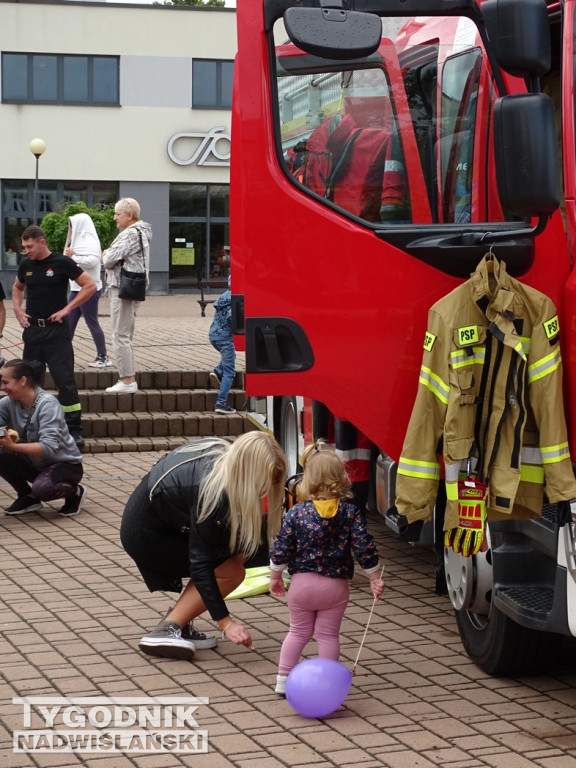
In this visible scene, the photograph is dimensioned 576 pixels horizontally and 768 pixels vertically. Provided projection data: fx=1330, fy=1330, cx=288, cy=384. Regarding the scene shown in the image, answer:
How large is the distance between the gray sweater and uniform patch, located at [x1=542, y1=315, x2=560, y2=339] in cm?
480

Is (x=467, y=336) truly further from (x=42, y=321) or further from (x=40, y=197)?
(x=40, y=197)

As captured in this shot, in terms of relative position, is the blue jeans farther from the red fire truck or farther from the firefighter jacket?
the firefighter jacket

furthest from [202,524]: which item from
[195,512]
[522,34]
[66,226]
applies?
[66,226]

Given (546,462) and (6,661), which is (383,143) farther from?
(6,661)

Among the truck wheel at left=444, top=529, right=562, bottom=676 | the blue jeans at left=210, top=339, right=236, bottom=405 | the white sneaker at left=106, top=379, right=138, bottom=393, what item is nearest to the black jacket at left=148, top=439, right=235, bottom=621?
the truck wheel at left=444, top=529, right=562, bottom=676

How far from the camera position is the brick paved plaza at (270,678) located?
4863mm

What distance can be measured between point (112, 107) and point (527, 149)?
1298 inches

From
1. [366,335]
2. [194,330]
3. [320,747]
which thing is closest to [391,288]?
[366,335]

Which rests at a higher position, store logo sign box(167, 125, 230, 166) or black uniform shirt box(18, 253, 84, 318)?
store logo sign box(167, 125, 230, 166)

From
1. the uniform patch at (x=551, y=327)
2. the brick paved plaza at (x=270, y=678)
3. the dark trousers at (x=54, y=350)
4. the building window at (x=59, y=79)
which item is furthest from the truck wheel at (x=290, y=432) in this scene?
the building window at (x=59, y=79)

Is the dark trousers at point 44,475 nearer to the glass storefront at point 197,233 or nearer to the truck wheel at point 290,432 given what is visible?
the truck wheel at point 290,432

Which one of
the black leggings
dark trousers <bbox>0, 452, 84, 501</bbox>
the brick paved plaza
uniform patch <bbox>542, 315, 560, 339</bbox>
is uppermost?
uniform patch <bbox>542, 315, 560, 339</bbox>

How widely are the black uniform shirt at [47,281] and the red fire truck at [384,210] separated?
5.79 metres

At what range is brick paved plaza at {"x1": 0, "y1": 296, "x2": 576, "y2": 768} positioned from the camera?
16.0ft
